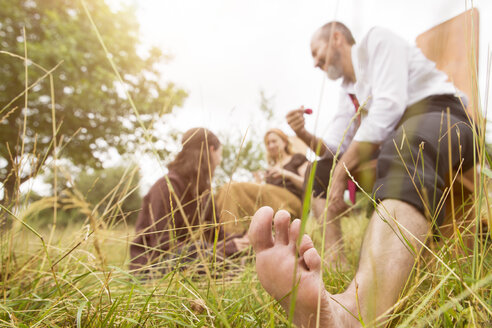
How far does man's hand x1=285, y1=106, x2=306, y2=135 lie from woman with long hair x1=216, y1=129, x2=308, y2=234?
1.04 ft

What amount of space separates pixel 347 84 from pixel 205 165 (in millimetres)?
1107

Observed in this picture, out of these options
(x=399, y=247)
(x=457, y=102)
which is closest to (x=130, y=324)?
(x=399, y=247)

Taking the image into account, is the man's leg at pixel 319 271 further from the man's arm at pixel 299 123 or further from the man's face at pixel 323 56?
the man's face at pixel 323 56

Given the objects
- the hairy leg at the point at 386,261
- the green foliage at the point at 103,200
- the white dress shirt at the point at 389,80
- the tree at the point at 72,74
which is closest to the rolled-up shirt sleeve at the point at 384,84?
the white dress shirt at the point at 389,80

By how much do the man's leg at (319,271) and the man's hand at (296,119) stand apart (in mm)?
933

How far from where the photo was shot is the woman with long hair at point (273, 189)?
2316 mm

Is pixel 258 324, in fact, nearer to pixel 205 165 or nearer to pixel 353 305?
pixel 353 305

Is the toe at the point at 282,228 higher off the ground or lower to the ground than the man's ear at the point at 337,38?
lower

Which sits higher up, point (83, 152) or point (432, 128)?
point (432, 128)

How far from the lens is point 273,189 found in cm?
266

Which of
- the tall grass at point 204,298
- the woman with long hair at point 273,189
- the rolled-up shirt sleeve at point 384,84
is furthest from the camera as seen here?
the woman with long hair at point 273,189

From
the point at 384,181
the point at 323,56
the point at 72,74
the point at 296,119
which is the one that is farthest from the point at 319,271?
the point at 72,74

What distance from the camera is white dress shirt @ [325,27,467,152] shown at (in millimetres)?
1172

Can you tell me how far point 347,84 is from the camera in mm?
1816
